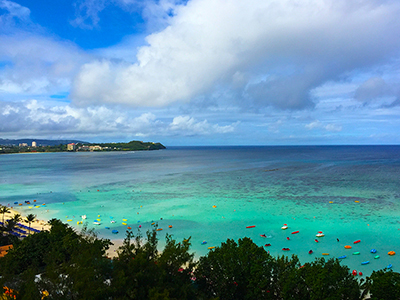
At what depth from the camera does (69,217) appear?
4394cm

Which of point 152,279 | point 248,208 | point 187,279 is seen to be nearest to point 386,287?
point 187,279

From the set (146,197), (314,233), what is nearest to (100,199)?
(146,197)

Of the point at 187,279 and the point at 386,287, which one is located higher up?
the point at 386,287

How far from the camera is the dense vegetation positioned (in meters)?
13.8

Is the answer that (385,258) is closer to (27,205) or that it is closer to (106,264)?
(106,264)

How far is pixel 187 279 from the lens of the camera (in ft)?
55.6

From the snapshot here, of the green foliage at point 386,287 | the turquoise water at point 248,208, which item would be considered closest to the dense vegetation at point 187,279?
the green foliage at point 386,287

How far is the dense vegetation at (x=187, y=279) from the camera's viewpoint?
13828 millimetres

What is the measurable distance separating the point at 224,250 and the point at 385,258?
65.8ft

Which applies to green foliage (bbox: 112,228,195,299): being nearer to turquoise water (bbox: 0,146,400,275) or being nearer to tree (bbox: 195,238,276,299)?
tree (bbox: 195,238,276,299)

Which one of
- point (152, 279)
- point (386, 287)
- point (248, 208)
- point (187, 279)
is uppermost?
point (152, 279)

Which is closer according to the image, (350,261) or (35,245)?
(35,245)

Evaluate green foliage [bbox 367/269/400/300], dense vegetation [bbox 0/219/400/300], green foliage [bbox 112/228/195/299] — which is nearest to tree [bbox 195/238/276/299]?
dense vegetation [bbox 0/219/400/300]

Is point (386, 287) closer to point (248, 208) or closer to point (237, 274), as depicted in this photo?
point (237, 274)
